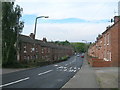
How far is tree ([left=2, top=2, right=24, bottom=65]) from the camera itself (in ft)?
96.5

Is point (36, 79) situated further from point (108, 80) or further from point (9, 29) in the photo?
point (9, 29)

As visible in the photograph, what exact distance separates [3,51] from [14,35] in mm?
2870

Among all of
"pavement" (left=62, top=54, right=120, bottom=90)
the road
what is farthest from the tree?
"pavement" (left=62, top=54, right=120, bottom=90)

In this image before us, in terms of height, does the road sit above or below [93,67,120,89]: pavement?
below

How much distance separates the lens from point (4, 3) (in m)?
29.4

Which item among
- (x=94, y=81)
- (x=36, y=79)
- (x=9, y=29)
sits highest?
(x=9, y=29)

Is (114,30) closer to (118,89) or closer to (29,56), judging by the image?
(118,89)

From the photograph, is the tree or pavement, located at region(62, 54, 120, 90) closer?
pavement, located at region(62, 54, 120, 90)

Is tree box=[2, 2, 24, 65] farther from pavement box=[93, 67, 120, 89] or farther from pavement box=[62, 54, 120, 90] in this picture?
pavement box=[93, 67, 120, 89]

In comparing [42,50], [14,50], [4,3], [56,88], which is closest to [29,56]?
[42,50]

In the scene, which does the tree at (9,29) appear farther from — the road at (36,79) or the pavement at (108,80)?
the pavement at (108,80)

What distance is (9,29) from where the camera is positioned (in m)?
30.2

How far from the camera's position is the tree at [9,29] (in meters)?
29.4

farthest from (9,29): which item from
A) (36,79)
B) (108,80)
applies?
(108,80)
